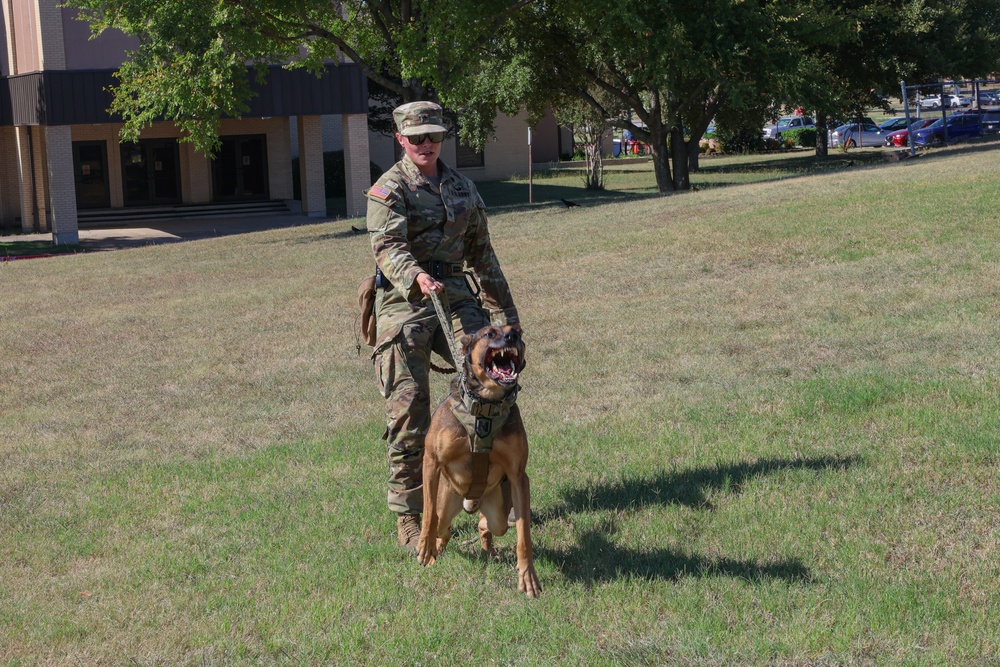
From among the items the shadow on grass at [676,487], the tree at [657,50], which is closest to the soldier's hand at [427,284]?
the shadow on grass at [676,487]

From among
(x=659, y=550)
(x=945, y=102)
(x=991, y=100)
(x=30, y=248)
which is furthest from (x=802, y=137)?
(x=659, y=550)

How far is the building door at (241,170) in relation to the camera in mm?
38125

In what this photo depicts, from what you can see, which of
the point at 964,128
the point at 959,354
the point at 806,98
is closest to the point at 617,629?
the point at 959,354

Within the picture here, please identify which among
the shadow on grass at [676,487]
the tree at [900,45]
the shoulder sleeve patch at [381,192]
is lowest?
the shadow on grass at [676,487]

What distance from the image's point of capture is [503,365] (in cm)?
450

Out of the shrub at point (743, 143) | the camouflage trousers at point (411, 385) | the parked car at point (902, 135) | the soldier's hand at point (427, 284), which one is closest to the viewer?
the soldier's hand at point (427, 284)

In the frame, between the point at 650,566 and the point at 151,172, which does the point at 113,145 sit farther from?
the point at 650,566

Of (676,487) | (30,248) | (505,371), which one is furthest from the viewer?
(30,248)

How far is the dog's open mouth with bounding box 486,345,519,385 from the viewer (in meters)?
4.46

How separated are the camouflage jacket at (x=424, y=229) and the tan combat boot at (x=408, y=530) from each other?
938mm

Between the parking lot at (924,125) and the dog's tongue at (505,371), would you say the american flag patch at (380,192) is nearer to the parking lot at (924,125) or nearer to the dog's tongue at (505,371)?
the dog's tongue at (505,371)

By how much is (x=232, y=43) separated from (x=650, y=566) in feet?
73.7

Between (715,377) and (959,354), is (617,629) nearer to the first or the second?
(715,377)

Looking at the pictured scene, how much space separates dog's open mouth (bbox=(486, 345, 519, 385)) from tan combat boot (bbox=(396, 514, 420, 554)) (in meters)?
1.46
